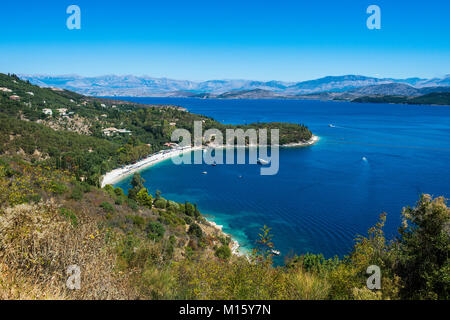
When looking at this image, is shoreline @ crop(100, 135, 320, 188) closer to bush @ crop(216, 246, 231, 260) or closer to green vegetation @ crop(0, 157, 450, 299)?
bush @ crop(216, 246, 231, 260)

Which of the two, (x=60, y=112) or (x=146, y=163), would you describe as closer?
(x=146, y=163)

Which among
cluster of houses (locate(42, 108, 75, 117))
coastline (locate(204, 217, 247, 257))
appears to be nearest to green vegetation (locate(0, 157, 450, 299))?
coastline (locate(204, 217, 247, 257))

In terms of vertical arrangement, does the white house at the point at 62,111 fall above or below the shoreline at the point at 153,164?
above

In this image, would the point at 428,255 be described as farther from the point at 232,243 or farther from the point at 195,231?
the point at 232,243

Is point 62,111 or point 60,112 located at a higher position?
point 62,111

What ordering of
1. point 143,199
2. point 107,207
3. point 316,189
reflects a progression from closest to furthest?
point 107,207 → point 143,199 → point 316,189

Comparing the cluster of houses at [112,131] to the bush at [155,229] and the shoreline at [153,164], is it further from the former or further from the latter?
the bush at [155,229]

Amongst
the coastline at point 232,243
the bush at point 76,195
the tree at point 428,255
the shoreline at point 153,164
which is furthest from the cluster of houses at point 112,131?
the tree at point 428,255

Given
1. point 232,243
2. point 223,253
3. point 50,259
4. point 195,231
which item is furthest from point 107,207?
point 50,259
